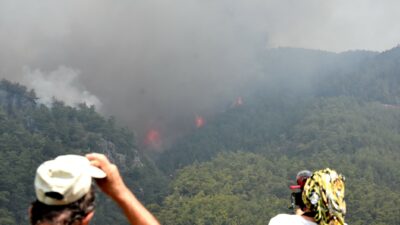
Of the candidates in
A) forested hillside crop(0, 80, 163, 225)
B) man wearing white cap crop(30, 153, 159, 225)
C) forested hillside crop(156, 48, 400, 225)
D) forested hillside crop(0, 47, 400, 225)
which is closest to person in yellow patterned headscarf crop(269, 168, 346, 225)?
man wearing white cap crop(30, 153, 159, 225)

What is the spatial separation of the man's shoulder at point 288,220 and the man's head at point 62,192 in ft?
5.88

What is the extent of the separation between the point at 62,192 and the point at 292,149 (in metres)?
133

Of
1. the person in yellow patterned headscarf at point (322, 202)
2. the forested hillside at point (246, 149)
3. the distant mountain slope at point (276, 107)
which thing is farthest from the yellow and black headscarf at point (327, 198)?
the distant mountain slope at point (276, 107)

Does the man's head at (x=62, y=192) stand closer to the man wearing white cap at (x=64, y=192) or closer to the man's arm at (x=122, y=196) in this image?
the man wearing white cap at (x=64, y=192)

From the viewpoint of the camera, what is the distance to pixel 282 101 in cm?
17625

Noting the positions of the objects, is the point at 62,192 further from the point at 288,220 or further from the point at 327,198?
the point at 327,198

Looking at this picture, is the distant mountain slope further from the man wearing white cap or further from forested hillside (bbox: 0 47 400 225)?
the man wearing white cap

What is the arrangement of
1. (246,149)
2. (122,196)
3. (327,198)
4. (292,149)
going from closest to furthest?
1. (122,196)
2. (327,198)
3. (292,149)
4. (246,149)

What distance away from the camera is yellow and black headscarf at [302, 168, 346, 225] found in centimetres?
368

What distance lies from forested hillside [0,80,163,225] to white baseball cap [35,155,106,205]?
64011 millimetres

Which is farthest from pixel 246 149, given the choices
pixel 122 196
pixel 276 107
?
pixel 122 196

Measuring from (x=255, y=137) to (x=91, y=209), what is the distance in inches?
5843

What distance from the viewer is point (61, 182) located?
7.18 ft

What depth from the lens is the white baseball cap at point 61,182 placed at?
2.18 metres
